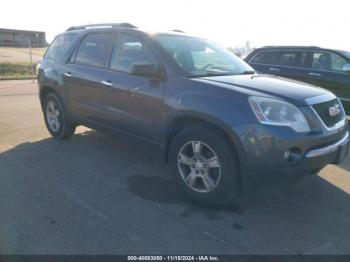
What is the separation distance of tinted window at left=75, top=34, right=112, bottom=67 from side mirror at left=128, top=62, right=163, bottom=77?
3.48ft

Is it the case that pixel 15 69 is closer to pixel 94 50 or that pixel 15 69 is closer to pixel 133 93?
pixel 94 50

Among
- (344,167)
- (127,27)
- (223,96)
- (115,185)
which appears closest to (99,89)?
(127,27)

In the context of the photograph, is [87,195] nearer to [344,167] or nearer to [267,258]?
[267,258]

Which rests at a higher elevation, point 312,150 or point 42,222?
point 312,150

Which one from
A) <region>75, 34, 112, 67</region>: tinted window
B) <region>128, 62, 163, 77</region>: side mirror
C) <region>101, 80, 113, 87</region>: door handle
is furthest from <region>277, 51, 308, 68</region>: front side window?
Answer: <region>128, 62, 163, 77</region>: side mirror

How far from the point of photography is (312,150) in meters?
3.20

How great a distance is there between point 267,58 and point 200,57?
14.9ft

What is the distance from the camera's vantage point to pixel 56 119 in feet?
19.4

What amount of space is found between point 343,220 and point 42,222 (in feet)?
9.37

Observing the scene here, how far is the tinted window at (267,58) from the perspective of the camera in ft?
27.2

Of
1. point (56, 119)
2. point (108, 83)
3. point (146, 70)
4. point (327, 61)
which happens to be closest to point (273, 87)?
point (146, 70)

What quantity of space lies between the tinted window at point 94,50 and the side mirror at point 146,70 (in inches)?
41.7

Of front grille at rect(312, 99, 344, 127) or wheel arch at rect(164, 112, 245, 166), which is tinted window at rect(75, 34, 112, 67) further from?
front grille at rect(312, 99, 344, 127)

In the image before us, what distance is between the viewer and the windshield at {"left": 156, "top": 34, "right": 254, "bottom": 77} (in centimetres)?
404
